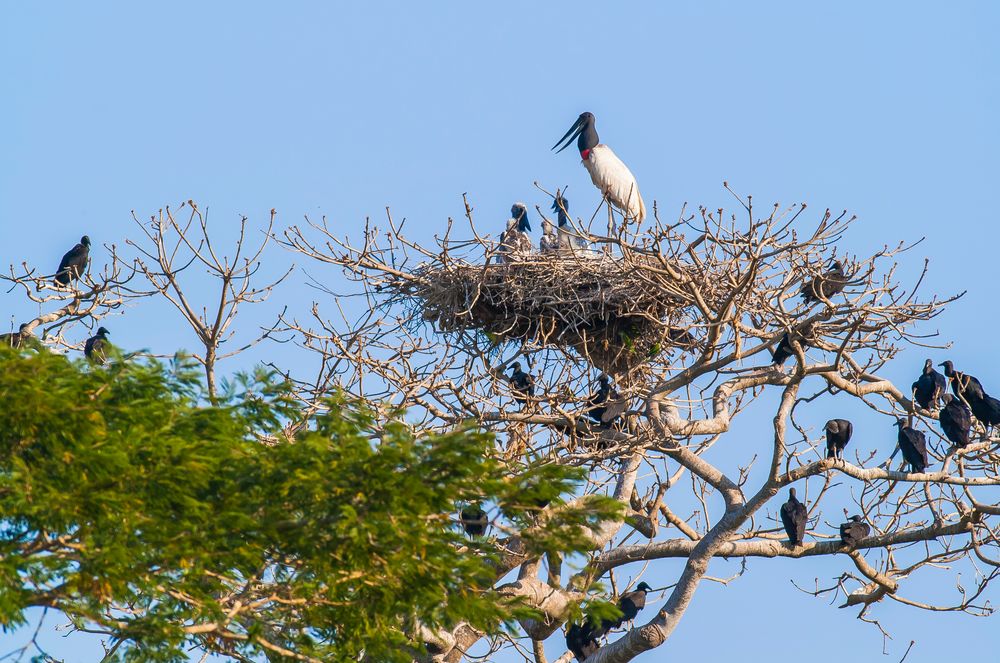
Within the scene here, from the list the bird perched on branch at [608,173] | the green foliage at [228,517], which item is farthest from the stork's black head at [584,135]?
the green foliage at [228,517]

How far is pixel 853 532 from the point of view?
37.2 ft

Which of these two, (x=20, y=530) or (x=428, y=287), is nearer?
(x=20, y=530)

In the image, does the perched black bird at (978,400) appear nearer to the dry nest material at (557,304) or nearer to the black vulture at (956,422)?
the black vulture at (956,422)

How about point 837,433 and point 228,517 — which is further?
point 837,433

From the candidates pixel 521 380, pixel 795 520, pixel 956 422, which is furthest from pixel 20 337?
pixel 956 422

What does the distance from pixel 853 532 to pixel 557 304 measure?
292 centimetres

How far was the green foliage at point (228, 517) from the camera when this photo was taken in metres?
7.09

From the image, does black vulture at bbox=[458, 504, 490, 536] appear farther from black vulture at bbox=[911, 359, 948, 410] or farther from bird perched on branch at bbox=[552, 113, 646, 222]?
bird perched on branch at bbox=[552, 113, 646, 222]

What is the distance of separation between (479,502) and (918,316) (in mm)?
3912

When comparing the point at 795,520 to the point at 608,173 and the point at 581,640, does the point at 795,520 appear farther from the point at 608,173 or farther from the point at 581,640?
the point at 608,173

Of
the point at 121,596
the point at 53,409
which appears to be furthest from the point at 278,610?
the point at 53,409

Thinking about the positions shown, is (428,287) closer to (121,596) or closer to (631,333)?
(631,333)

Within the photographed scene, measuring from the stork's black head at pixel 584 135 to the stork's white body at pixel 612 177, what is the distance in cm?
20

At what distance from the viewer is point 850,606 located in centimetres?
1177
